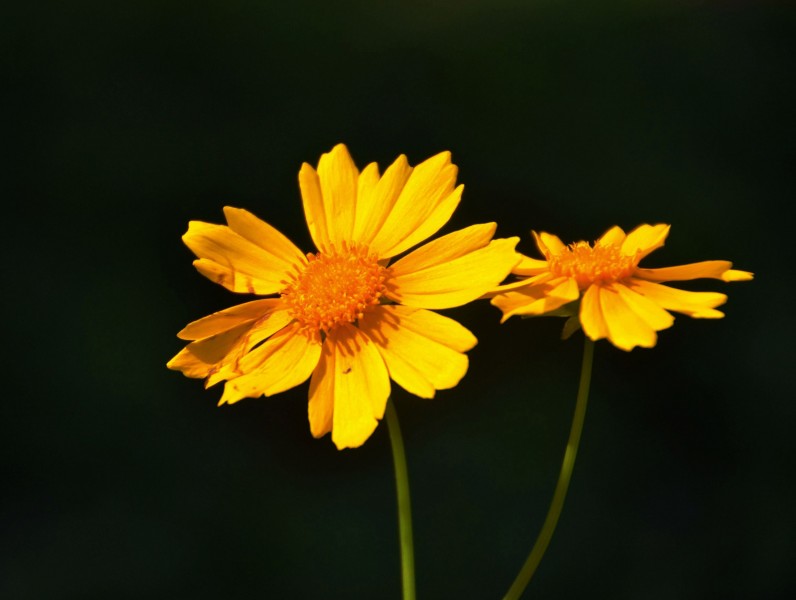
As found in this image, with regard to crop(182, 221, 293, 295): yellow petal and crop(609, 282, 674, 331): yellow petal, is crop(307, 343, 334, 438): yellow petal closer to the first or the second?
crop(182, 221, 293, 295): yellow petal

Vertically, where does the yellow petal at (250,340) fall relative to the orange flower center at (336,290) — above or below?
below

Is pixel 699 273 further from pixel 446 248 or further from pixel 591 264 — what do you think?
pixel 446 248

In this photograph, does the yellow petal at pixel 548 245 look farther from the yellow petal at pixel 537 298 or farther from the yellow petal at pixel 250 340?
the yellow petal at pixel 250 340

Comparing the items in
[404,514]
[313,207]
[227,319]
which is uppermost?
[313,207]

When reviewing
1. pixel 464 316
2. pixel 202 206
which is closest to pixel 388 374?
pixel 464 316

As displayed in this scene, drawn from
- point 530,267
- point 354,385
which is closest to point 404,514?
point 354,385

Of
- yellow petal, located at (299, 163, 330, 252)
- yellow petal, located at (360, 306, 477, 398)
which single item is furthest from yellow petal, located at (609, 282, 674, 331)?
yellow petal, located at (299, 163, 330, 252)

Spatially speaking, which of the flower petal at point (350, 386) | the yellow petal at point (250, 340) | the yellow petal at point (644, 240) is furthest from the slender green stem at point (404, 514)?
the yellow petal at point (644, 240)
